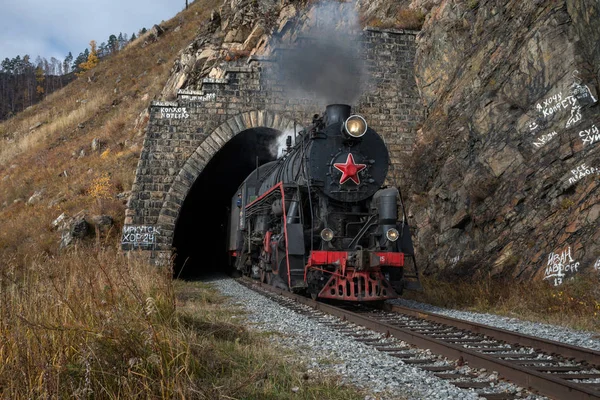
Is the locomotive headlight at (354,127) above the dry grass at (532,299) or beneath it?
above

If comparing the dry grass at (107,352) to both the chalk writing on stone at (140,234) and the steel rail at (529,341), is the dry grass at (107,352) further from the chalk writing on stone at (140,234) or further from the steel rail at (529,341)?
the chalk writing on stone at (140,234)

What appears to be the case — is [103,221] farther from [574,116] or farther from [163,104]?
[574,116]

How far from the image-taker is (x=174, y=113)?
55.8 ft

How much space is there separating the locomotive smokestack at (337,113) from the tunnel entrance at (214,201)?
252 inches

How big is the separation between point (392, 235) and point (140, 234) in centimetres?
1027

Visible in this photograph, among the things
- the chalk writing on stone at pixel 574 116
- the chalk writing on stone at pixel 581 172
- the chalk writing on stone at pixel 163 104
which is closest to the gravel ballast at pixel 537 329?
the chalk writing on stone at pixel 581 172

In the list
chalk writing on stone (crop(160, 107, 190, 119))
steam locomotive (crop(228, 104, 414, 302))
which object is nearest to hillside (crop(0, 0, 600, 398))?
steam locomotive (crop(228, 104, 414, 302))

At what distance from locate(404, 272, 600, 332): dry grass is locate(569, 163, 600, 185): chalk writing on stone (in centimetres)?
197

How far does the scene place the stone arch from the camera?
54.2 ft

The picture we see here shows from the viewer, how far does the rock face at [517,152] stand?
898 cm

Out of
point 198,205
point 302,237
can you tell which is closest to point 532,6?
point 302,237

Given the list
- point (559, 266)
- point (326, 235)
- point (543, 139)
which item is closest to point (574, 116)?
point (543, 139)

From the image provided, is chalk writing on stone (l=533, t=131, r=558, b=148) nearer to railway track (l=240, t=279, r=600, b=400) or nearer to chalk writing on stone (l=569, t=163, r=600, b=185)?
chalk writing on stone (l=569, t=163, r=600, b=185)

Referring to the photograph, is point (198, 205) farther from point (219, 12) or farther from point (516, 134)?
point (516, 134)
